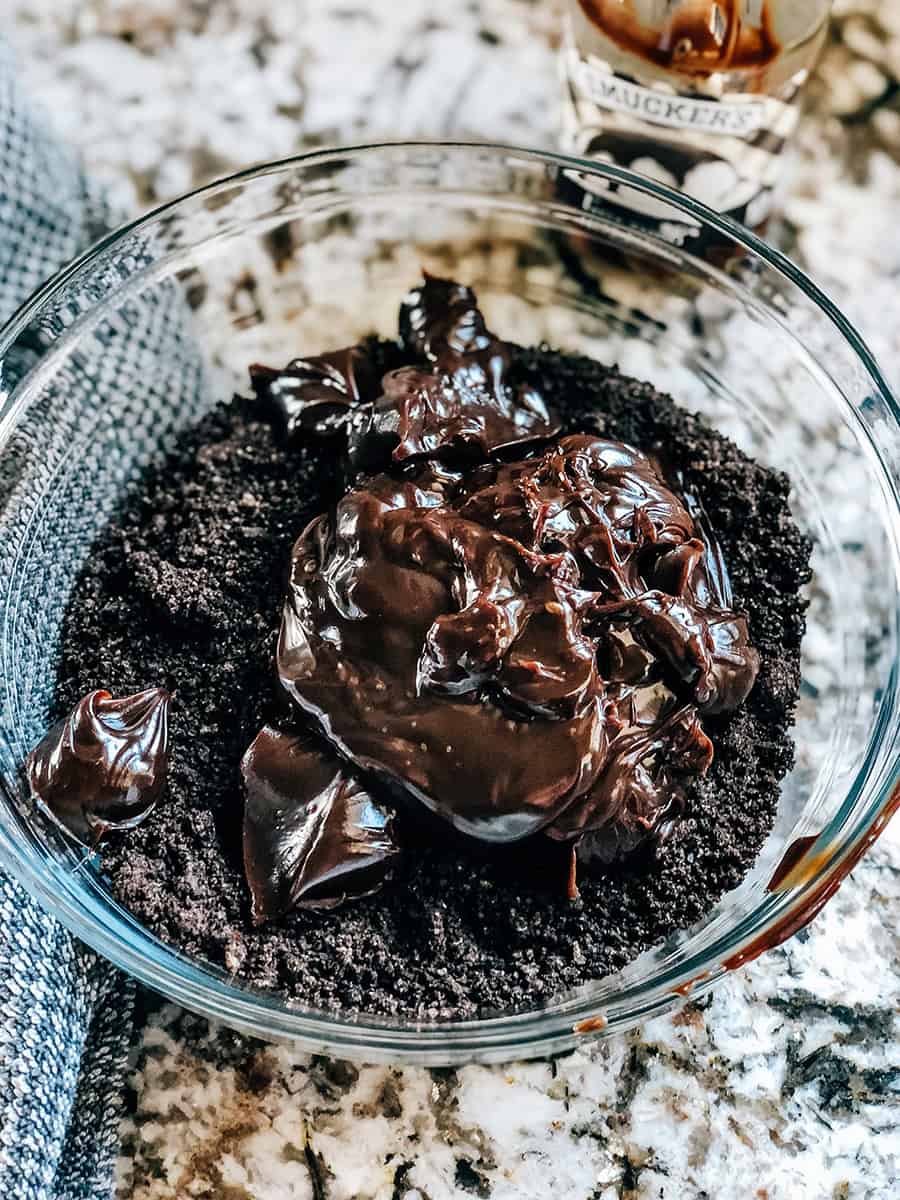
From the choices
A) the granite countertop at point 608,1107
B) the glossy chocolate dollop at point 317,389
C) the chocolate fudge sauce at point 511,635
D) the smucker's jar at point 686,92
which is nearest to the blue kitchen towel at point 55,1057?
the granite countertop at point 608,1107

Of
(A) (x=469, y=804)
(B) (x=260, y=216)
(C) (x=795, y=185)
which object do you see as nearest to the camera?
(A) (x=469, y=804)

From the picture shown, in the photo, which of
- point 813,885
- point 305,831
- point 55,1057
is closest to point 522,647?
point 305,831

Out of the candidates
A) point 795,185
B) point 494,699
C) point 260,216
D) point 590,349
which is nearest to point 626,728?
point 494,699

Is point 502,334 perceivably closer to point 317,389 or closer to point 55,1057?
point 317,389

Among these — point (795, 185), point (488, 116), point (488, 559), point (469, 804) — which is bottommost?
point (469, 804)

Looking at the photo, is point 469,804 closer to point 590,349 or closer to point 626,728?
point 626,728

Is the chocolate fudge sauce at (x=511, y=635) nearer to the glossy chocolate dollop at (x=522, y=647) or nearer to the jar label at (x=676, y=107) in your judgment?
the glossy chocolate dollop at (x=522, y=647)
